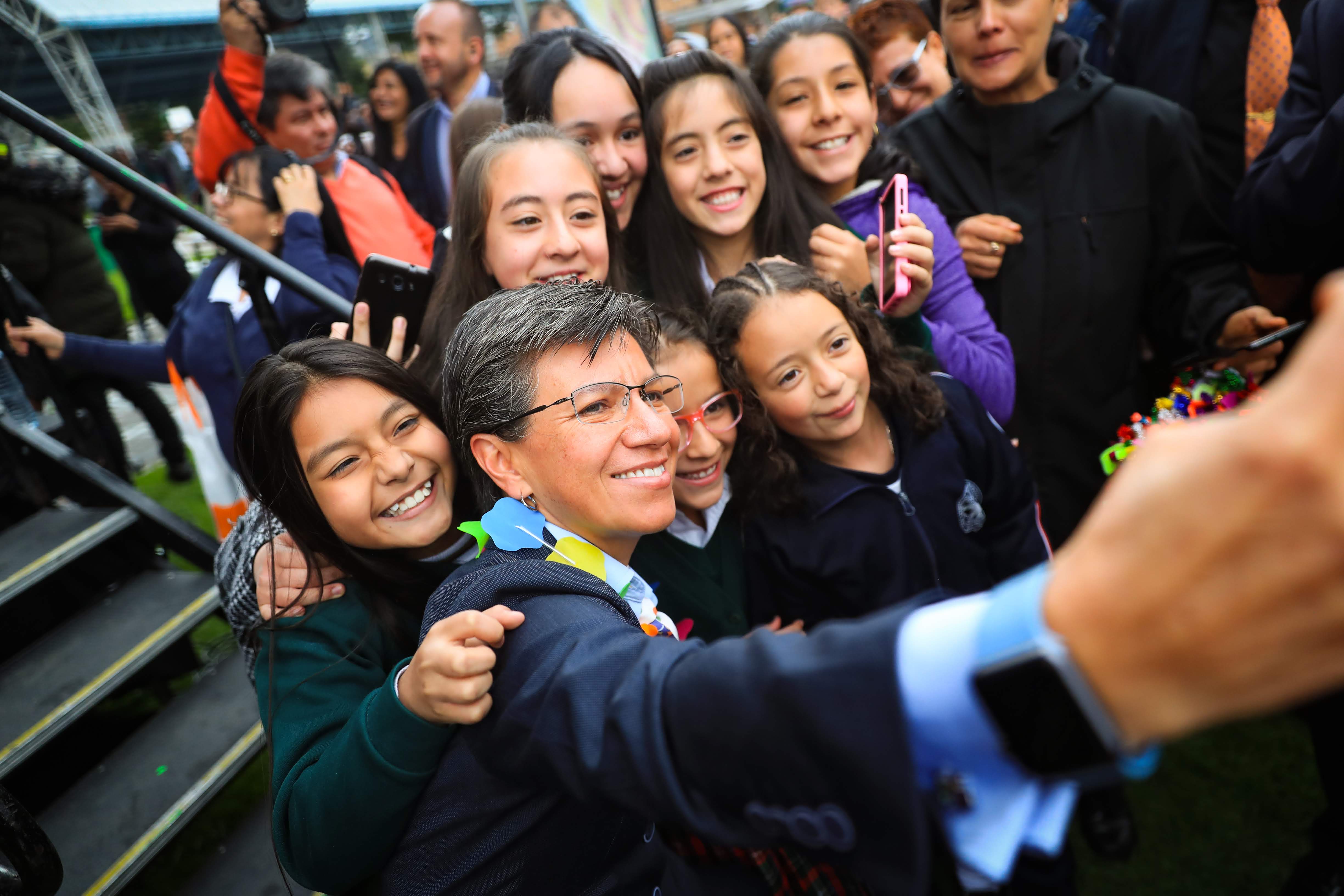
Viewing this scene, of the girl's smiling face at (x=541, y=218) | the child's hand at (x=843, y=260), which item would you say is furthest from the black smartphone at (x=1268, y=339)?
the girl's smiling face at (x=541, y=218)

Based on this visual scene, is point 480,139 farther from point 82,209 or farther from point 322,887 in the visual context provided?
point 82,209

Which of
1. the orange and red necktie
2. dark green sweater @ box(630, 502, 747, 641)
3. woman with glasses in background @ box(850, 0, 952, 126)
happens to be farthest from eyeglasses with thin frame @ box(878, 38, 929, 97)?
dark green sweater @ box(630, 502, 747, 641)

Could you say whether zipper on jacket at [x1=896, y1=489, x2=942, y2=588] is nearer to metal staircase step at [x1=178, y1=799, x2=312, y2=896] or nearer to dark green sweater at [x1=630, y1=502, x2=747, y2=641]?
dark green sweater at [x1=630, y1=502, x2=747, y2=641]

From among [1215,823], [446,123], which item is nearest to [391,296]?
[446,123]

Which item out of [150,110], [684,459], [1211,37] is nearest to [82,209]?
[684,459]

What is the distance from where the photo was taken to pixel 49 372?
3.27 metres

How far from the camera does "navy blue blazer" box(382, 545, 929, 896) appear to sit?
703 mm

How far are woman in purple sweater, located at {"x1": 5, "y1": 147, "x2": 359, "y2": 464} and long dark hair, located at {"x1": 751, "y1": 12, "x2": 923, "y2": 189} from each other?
5.03 ft

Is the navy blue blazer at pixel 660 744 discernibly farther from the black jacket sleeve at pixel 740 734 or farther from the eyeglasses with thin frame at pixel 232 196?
the eyeglasses with thin frame at pixel 232 196

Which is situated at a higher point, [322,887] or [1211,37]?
[1211,37]

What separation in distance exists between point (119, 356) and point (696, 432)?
269 cm

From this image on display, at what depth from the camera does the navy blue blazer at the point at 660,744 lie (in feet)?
2.31

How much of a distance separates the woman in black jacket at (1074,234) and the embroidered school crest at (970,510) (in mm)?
553

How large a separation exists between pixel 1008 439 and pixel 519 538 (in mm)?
1548
